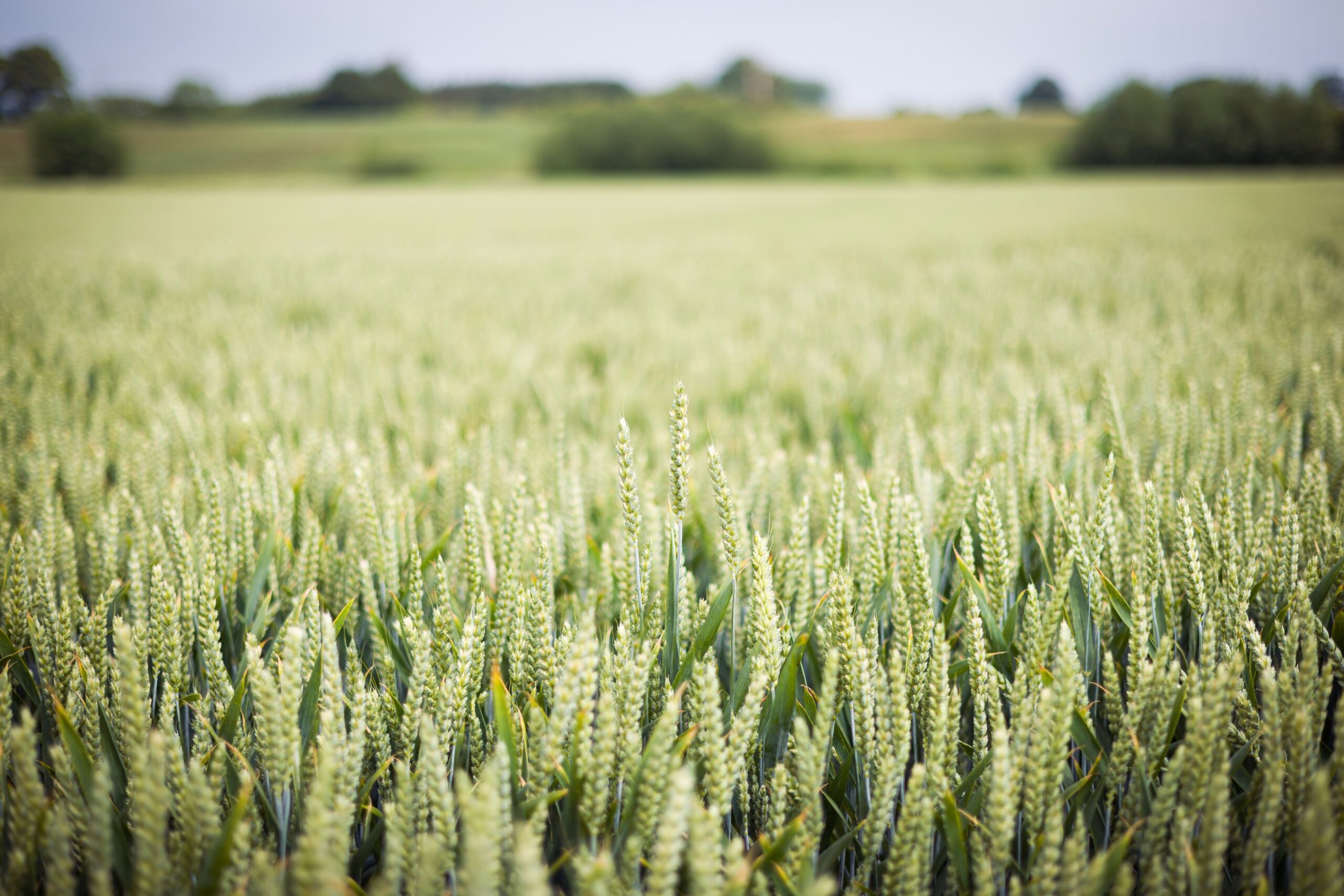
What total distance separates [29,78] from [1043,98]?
6489 centimetres

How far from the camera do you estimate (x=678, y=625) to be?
3.15 ft

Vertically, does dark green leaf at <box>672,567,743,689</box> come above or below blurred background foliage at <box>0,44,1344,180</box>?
below

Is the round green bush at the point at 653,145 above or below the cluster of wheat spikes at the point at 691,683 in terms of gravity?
above

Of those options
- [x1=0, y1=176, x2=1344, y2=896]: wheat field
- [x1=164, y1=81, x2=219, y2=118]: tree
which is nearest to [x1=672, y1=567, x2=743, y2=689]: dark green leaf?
[x1=0, y1=176, x2=1344, y2=896]: wheat field

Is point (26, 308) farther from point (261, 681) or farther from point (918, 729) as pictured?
point (918, 729)

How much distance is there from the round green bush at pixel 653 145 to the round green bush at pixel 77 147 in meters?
28.3

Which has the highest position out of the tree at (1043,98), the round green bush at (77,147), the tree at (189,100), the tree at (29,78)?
the tree at (1043,98)

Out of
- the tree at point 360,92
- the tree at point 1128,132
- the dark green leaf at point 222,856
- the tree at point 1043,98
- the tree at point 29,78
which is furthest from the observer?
the tree at point 360,92

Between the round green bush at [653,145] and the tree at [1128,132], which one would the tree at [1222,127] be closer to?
the tree at [1128,132]

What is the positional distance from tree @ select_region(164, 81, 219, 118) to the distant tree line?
42187 mm

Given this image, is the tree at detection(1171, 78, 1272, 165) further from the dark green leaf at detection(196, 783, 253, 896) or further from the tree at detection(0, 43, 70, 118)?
the dark green leaf at detection(196, 783, 253, 896)

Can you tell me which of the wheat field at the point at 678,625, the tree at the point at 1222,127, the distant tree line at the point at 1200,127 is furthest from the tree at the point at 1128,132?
the wheat field at the point at 678,625

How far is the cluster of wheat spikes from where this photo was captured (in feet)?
2.09

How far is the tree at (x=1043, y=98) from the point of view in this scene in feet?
172
